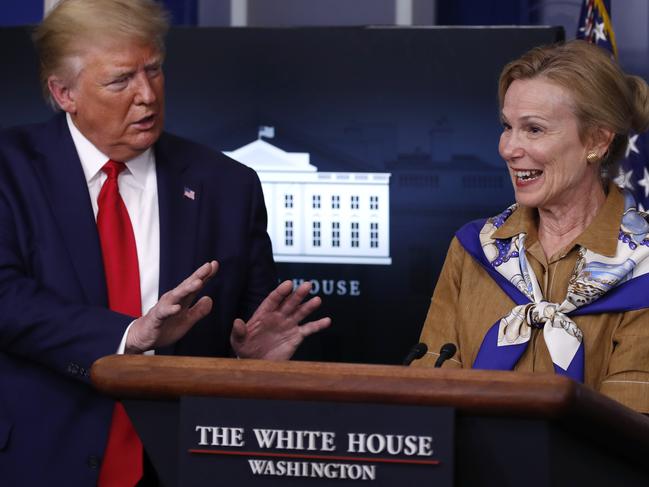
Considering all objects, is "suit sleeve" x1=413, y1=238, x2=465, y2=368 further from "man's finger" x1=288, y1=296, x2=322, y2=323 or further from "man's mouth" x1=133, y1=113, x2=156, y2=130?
"man's mouth" x1=133, y1=113, x2=156, y2=130

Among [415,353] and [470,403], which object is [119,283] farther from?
[470,403]

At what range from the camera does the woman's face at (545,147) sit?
214 cm

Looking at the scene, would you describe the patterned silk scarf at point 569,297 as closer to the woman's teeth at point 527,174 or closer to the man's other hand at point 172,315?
the woman's teeth at point 527,174

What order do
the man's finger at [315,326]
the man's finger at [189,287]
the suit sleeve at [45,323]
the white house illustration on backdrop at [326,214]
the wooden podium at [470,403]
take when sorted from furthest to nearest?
the white house illustration on backdrop at [326,214] < the man's finger at [315,326] < the suit sleeve at [45,323] < the man's finger at [189,287] < the wooden podium at [470,403]

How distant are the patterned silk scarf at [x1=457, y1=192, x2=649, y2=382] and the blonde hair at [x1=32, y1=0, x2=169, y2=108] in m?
0.85

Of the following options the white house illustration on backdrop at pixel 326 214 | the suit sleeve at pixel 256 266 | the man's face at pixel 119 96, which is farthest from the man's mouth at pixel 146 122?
the white house illustration on backdrop at pixel 326 214

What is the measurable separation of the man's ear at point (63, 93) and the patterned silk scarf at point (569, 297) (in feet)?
3.05

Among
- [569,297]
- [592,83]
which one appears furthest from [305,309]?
[592,83]

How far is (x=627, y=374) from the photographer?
1.94 meters

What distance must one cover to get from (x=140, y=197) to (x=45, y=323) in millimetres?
369

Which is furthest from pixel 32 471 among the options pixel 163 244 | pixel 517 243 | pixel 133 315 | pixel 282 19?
pixel 282 19

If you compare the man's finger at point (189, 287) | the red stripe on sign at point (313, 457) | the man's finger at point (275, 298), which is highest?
the man's finger at point (189, 287)

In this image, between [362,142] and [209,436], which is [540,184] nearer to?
[209,436]

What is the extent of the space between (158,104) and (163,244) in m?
0.29
